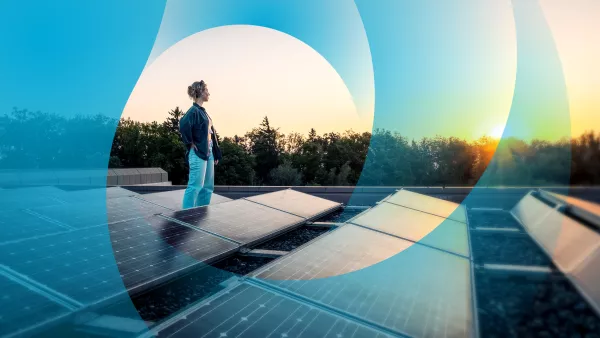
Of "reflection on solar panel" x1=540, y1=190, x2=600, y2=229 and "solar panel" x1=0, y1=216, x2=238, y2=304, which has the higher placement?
"reflection on solar panel" x1=540, y1=190, x2=600, y2=229

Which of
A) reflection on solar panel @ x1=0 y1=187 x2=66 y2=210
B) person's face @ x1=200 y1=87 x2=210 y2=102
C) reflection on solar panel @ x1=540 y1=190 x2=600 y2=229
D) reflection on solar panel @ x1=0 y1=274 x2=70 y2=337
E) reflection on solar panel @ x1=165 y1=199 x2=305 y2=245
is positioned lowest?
reflection on solar panel @ x1=0 y1=274 x2=70 y2=337

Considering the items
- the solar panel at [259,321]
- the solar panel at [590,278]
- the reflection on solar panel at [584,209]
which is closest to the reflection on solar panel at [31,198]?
the solar panel at [259,321]

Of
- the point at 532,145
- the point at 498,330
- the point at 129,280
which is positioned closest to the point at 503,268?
the point at 498,330

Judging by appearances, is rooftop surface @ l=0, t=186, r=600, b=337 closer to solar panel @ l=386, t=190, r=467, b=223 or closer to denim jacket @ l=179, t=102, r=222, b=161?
solar panel @ l=386, t=190, r=467, b=223

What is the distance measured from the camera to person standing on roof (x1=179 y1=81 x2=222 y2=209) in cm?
718

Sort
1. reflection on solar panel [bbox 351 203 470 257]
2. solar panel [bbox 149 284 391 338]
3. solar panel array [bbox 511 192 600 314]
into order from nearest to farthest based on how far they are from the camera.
Answer: solar panel [bbox 149 284 391 338] → solar panel array [bbox 511 192 600 314] → reflection on solar panel [bbox 351 203 470 257]

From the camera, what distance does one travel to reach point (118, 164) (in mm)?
52812

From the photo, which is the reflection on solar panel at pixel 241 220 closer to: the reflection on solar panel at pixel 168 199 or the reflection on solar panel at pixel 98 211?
the reflection on solar panel at pixel 98 211

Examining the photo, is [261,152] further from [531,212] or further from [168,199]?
[531,212]

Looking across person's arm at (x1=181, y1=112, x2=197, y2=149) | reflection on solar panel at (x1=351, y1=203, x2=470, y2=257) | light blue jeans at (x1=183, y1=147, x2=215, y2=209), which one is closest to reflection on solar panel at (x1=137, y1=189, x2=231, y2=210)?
light blue jeans at (x1=183, y1=147, x2=215, y2=209)

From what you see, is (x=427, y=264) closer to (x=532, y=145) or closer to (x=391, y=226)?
(x=391, y=226)

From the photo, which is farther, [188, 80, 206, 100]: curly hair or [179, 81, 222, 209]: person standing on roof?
[188, 80, 206, 100]: curly hair

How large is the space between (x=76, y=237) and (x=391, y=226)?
12.6ft

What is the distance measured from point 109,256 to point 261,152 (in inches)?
2307
